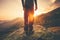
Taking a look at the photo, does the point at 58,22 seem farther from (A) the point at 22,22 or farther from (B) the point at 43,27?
(A) the point at 22,22

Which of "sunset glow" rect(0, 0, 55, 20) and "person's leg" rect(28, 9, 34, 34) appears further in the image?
"sunset glow" rect(0, 0, 55, 20)

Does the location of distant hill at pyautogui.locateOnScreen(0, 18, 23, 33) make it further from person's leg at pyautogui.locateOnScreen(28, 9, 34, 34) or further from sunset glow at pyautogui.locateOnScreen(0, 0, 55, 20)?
person's leg at pyautogui.locateOnScreen(28, 9, 34, 34)

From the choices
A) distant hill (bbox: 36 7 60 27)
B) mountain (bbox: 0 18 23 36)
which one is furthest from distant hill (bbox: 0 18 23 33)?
distant hill (bbox: 36 7 60 27)

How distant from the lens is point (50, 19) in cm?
318

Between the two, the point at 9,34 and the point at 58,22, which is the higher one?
the point at 58,22

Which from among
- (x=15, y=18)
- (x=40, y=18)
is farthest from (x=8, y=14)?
(x=40, y=18)

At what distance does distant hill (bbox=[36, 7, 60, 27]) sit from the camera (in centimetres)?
315

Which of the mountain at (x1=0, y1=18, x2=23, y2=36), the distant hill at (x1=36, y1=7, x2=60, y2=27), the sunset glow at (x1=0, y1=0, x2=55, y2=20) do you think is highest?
the sunset glow at (x1=0, y1=0, x2=55, y2=20)

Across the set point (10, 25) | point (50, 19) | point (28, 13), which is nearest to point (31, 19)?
point (28, 13)

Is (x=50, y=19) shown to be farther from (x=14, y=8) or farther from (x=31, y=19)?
(x=14, y=8)

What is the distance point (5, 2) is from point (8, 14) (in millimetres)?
241

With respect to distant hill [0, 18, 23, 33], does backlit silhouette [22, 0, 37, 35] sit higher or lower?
higher

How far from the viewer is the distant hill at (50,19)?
3148mm

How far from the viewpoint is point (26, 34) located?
3117 millimetres
